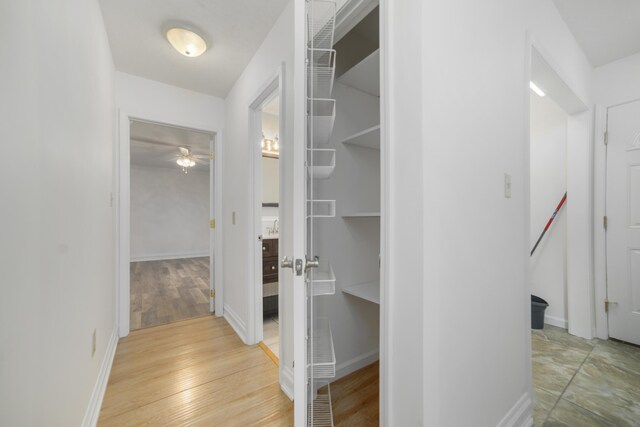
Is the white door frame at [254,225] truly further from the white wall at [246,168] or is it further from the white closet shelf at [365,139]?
the white closet shelf at [365,139]

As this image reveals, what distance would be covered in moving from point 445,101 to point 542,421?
180 cm

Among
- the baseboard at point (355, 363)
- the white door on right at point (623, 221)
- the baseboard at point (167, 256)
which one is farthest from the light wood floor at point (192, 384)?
the baseboard at point (167, 256)

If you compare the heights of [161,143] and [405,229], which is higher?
[161,143]

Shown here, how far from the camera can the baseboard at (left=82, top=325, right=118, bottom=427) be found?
1304mm

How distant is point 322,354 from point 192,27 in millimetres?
2366

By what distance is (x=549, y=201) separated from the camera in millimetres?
2662

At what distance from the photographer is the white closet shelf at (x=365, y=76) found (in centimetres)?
146

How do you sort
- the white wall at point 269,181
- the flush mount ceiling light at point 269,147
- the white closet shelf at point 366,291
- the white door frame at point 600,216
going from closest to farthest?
the white closet shelf at point 366,291 < the white door frame at point 600,216 < the flush mount ceiling light at point 269,147 < the white wall at point 269,181

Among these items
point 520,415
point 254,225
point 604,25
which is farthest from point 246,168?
point 604,25

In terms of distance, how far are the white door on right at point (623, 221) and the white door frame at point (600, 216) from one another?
27mm

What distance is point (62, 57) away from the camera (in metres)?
1.02

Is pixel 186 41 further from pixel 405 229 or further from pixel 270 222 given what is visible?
pixel 405 229

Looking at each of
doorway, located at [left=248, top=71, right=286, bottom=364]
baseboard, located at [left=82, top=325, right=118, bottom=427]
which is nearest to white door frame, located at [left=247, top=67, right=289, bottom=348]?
doorway, located at [left=248, top=71, right=286, bottom=364]

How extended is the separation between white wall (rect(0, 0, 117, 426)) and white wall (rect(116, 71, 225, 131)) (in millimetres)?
1016
